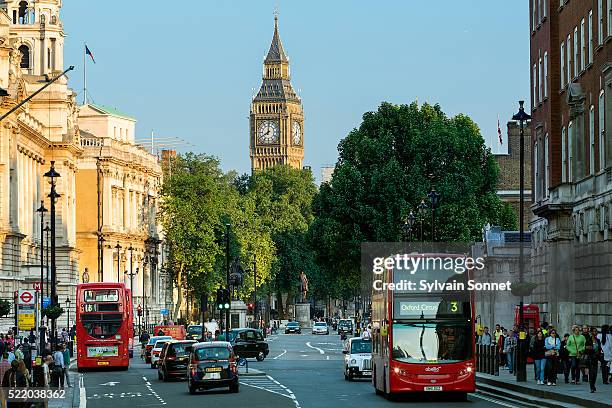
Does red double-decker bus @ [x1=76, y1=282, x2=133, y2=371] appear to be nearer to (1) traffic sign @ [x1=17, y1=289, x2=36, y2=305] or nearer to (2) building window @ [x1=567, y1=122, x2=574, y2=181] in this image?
(1) traffic sign @ [x1=17, y1=289, x2=36, y2=305]

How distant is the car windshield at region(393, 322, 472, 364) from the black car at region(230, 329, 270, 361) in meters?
40.5

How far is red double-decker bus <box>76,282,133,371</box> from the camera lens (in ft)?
243

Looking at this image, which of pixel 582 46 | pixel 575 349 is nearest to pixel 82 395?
pixel 575 349

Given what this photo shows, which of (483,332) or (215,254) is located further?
(215,254)

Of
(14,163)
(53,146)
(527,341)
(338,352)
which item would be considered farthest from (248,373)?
(53,146)

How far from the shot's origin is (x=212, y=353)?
51.5 metres

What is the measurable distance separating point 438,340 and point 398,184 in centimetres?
5491

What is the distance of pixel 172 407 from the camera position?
4338cm

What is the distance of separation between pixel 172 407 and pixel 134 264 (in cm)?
12496

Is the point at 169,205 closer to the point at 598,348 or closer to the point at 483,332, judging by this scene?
the point at 483,332

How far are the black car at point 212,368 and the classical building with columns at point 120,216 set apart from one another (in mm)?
87915

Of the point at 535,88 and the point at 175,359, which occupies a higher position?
the point at 535,88

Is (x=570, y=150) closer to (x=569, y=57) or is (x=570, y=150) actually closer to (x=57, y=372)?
(x=569, y=57)

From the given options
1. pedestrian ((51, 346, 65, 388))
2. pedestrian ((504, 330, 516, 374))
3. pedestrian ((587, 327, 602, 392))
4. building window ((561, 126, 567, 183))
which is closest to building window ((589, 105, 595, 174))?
building window ((561, 126, 567, 183))
